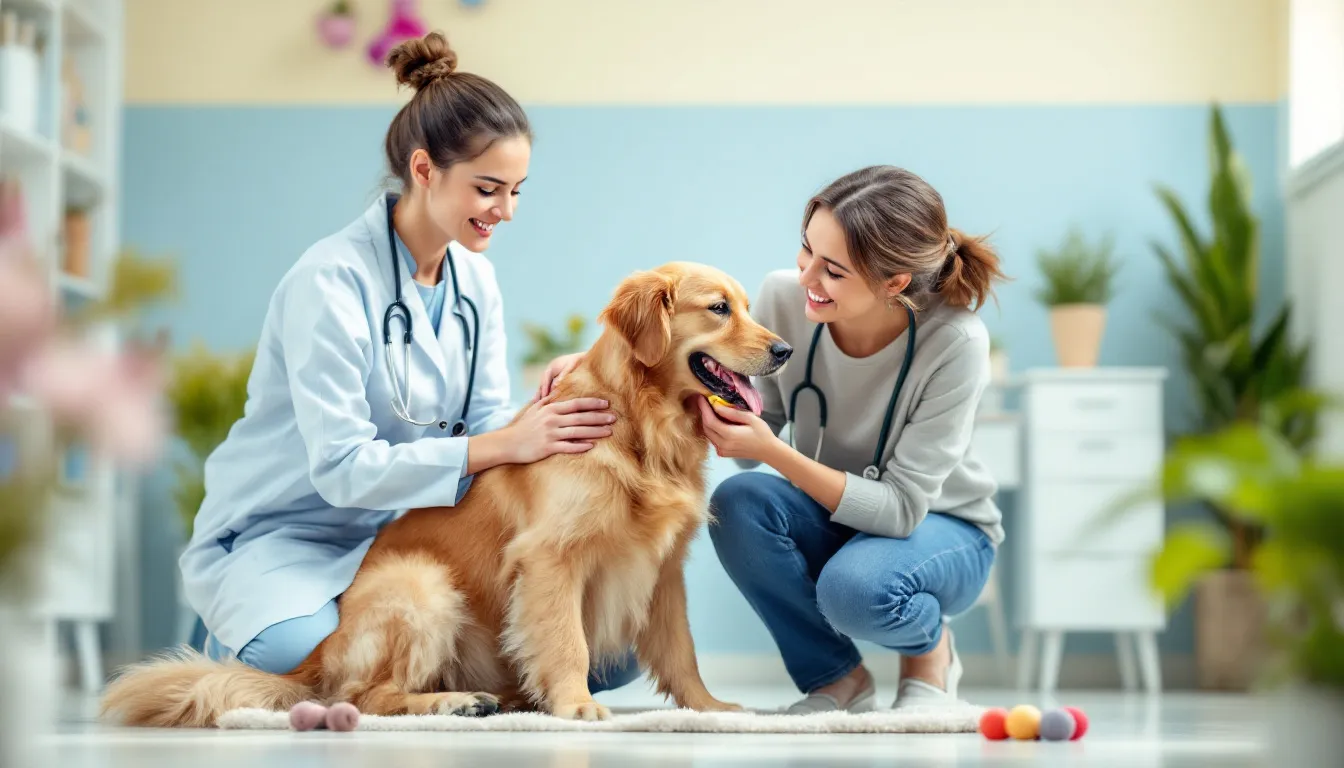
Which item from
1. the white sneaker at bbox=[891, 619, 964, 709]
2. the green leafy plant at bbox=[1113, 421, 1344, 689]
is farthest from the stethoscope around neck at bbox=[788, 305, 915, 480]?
the green leafy plant at bbox=[1113, 421, 1344, 689]

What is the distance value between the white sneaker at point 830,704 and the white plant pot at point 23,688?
1748 millimetres

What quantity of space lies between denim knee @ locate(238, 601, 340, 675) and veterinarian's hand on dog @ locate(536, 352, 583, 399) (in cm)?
56

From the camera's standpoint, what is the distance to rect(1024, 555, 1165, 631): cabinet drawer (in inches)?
176

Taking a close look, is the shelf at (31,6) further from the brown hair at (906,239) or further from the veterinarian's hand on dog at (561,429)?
the brown hair at (906,239)

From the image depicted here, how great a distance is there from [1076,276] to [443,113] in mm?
3118

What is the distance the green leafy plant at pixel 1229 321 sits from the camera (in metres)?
4.58

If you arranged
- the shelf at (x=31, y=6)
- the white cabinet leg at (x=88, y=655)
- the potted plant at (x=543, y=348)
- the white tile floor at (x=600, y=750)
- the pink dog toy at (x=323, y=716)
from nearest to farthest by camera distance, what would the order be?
the white tile floor at (x=600, y=750) → the pink dog toy at (x=323, y=716) → the shelf at (x=31, y=6) → the white cabinet leg at (x=88, y=655) → the potted plant at (x=543, y=348)

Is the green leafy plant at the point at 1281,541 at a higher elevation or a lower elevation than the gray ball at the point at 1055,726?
higher

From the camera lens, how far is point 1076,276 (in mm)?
4770

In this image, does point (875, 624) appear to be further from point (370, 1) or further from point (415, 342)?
point (370, 1)

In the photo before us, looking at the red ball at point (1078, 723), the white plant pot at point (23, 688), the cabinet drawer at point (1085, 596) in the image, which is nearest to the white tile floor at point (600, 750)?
the red ball at point (1078, 723)

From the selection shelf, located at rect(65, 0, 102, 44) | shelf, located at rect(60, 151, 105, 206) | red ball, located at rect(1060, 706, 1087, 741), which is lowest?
red ball, located at rect(1060, 706, 1087, 741)

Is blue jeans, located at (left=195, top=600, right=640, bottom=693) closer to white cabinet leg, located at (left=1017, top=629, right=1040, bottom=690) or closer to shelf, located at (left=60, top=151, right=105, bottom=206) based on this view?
shelf, located at (left=60, top=151, right=105, bottom=206)

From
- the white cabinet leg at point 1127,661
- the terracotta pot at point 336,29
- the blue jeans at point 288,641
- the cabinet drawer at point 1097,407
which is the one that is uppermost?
the terracotta pot at point 336,29
